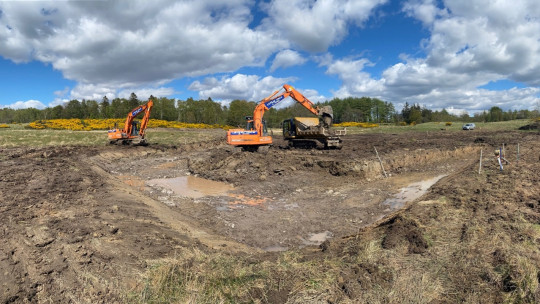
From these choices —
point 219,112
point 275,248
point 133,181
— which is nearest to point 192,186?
point 133,181

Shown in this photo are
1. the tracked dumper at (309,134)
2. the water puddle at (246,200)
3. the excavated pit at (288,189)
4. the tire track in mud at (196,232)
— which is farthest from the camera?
the tracked dumper at (309,134)

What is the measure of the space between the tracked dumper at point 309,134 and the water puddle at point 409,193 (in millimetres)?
8316

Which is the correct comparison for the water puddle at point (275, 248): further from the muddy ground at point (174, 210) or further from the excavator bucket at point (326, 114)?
the excavator bucket at point (326, 114)

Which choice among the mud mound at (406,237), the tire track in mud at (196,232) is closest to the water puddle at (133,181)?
the tire track in mud at (196,232)

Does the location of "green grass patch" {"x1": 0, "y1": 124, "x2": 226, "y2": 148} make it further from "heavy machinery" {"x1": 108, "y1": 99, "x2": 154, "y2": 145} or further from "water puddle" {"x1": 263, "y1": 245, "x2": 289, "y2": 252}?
"water puddle" {"x1": 263, "y1": 245, "x2": 289, "y2": 252}

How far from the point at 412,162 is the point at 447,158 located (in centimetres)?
348

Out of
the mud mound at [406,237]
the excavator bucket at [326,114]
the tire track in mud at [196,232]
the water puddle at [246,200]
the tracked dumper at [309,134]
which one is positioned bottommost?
the water puddle at [246,200]

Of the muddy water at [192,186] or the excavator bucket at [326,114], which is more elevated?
the excavator bucket at [326,114]

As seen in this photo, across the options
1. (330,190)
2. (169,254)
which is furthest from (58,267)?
(330,190)

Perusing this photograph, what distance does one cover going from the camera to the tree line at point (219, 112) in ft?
235

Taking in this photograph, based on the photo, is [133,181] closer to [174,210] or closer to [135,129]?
[174,210]

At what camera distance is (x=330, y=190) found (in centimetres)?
1291

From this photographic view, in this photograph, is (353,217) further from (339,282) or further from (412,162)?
(412,162)

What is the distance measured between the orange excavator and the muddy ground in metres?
1.07
